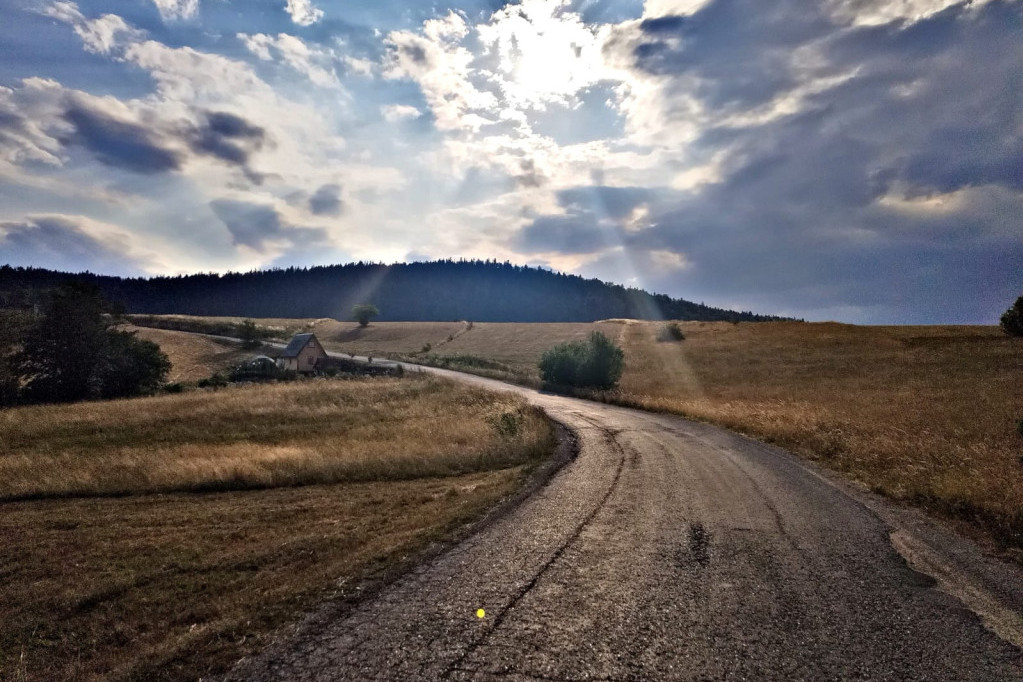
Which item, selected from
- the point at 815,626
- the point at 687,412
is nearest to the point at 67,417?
the point at 687,412

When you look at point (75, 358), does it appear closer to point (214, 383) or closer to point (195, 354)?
point (214, 383)

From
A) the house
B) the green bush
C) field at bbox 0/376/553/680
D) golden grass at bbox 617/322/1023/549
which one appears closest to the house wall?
the house

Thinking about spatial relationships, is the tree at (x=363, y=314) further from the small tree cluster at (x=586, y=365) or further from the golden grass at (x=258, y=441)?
the golden grass at (x=258, y=441)

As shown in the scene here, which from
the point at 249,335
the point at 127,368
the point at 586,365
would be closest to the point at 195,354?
the point at 249,335

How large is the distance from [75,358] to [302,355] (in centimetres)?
2443

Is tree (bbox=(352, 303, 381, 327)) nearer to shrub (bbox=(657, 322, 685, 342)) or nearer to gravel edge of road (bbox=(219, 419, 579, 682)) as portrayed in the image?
shrub (bbox=(657, 322, 685, 342))

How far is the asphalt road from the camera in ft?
15.4

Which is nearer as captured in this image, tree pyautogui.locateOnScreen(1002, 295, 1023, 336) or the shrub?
tree pyautogui.locateOnScreen(1002, 295, 1023, 336)

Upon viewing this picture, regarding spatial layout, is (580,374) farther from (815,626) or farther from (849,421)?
(815,626)

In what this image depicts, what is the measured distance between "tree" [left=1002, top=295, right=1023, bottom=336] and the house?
267 ft

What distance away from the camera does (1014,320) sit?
6047cm

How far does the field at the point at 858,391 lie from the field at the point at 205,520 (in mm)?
8786

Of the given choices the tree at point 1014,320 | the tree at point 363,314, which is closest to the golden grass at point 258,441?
the tree at point 1014,320

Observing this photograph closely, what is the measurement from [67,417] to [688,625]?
1257 inches
